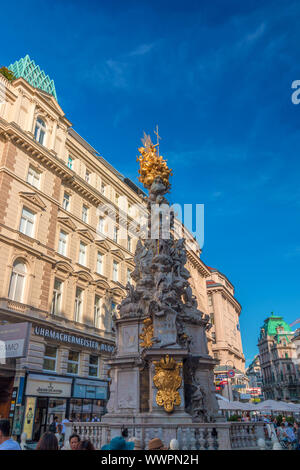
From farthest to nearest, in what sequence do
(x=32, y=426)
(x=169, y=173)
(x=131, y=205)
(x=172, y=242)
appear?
(x=131, y=205)
(x=32, y=426)
(x=169, y=173)
(x=172, y=242)

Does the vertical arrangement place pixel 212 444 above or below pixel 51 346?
below

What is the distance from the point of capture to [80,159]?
110ft

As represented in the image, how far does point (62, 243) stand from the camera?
2816 cm

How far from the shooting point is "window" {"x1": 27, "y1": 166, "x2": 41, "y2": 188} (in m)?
26.5

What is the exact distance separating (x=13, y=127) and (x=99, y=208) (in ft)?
38.1

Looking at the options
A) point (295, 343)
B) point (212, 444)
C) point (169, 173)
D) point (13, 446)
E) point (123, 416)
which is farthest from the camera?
point (295, 343)

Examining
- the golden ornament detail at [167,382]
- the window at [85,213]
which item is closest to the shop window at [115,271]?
the window at [85,213]

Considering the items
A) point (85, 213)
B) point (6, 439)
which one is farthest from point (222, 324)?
point (6, 439)

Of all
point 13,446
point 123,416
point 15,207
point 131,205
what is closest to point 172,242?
point 123,416

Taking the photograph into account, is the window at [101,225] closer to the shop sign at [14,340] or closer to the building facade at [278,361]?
the shop sign at [14,340]

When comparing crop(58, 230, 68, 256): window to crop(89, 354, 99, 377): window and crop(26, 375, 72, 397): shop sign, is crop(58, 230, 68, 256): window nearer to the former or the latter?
crop(89, 354, 99, 377): window

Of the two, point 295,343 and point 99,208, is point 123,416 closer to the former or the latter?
point 99,208

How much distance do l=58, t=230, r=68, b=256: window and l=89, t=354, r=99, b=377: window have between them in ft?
28.7

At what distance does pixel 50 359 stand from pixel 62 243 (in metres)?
9.17
